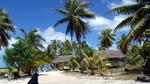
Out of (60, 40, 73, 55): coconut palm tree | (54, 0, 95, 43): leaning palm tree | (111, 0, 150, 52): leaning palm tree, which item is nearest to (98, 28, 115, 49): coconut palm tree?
(60, 40, 73, 55): coconut palm tree

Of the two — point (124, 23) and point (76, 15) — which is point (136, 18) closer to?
point (124, 23)

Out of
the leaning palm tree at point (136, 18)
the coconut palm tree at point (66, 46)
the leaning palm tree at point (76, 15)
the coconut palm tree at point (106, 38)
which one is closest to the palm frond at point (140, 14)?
the leaning palm tree at point (136, 18)

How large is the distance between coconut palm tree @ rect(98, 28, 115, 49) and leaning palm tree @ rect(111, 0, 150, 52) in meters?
52.3

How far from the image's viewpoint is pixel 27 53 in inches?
1499

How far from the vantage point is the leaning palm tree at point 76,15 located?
154 ft

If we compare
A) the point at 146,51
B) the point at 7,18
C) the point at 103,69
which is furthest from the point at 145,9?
the point at 7,18

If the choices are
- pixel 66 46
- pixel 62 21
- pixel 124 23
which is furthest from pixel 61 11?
pixel 66 46

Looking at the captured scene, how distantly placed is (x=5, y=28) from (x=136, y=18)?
76.0 feet

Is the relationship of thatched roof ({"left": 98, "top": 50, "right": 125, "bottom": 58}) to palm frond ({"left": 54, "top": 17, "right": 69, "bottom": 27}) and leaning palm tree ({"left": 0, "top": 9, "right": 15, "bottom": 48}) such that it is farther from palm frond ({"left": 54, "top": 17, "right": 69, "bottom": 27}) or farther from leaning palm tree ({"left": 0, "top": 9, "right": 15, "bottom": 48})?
leaning palm tree ({"left": 0, "top": 9, "right": 15, "bottom": 48})

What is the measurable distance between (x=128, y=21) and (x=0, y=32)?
22.2 meters

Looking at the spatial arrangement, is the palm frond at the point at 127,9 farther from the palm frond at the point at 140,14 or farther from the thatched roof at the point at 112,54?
the thatched roof at the point at 112,54

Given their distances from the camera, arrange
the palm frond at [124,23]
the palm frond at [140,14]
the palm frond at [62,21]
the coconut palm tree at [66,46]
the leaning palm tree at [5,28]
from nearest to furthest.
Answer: the palm frond at [140,14] → the palm frond at [124,23] → the leaning palm tree at [5,28] → the palm frond at [62,21] → the coconut palm tree at [66,46]

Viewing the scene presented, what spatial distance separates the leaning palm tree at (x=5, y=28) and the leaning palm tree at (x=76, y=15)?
6.71m

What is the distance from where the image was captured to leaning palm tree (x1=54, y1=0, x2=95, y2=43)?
47.1m
